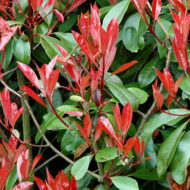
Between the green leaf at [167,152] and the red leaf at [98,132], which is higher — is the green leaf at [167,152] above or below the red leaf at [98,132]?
below

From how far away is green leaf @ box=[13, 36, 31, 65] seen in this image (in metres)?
1.04

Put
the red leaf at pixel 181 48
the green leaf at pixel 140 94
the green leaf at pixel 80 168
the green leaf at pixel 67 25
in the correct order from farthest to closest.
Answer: the green leaf at pixel 67 25 < the green leaf at pixel 140 94 < the green leaf at pixel 80 168 < the red leaf at pixel 181 48

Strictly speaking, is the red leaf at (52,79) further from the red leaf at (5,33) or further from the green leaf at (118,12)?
the green leaf at (118,12)

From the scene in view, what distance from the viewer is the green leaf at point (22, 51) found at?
104 centimetres

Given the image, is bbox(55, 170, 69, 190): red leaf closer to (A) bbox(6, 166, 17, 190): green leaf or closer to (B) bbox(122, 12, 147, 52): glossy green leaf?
(A) bbox(6, 166, 17, 190): green leaf

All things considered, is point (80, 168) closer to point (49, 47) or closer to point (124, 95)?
point (124, 95)

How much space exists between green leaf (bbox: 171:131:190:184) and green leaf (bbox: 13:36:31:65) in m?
0.53

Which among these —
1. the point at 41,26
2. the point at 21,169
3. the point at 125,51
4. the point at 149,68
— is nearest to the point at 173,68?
the point at 149,68

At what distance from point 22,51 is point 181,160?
581 mm

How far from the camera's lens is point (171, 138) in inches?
35.5

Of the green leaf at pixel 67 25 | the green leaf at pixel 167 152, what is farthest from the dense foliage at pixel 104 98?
the green leaf at pixel 67 25

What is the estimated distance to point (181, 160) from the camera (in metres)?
0.86

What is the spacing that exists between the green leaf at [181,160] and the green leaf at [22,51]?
0.53 metres

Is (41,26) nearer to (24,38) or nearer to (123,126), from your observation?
(24,38)
